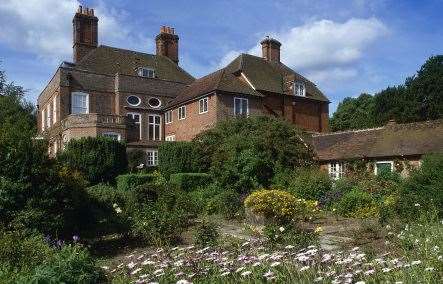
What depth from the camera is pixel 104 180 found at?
3019 cm

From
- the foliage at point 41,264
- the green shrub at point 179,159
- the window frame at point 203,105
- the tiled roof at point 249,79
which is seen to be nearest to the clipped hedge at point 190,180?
the green shrub at point 179,159

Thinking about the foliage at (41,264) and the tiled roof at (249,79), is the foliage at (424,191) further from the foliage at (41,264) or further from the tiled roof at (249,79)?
the tiled roof at (249,79)

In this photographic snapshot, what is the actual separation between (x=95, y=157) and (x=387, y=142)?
16444mm

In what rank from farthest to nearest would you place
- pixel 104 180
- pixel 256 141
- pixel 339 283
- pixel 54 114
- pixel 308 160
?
pixel 54 114 → pixel 104 180 → pixel 308 160 → pixel 256 141 → pixel 339 283

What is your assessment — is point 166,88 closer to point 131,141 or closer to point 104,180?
point 131,141

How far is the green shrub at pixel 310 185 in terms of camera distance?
1920cm

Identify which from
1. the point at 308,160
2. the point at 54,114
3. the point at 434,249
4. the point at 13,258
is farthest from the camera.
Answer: the point at 54,114

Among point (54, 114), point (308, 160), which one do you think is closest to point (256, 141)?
point (308, 160)

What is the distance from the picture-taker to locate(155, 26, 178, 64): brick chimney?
Answer: 50.8 metres

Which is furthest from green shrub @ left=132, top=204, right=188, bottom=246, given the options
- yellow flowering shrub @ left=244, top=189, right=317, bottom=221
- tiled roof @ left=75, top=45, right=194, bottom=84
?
tiled roof @ left=75, top=45, right=194, bottom=84

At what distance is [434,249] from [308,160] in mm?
18742

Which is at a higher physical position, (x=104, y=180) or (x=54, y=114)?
(x=54, y=114)

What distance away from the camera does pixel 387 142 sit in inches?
995

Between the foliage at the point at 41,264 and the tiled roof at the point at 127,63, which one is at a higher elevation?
the tiled roof at the point at 127,63
